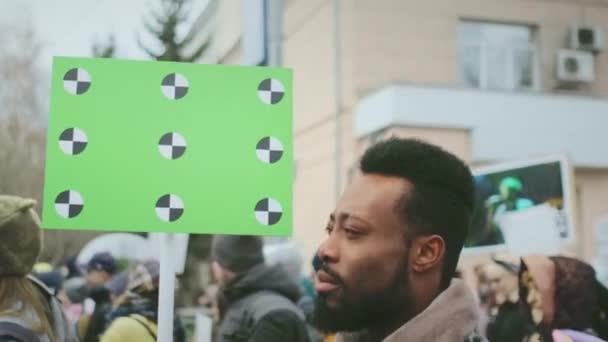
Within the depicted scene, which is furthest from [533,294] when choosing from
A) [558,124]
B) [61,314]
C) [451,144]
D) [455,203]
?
[558,124]

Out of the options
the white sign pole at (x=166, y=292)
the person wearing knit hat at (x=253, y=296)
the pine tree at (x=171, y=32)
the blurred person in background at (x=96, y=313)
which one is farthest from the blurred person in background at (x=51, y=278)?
the pine tree at (x=171, y=32)

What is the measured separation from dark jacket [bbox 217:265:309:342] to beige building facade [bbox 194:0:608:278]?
9.24 meters

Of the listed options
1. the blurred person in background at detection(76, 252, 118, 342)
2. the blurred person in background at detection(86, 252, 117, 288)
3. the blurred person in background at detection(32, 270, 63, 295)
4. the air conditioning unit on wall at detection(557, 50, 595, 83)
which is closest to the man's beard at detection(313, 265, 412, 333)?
the blurred person in background at detection(76, 252, 118, 342)

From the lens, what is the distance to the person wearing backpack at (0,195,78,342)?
2514 millimetres

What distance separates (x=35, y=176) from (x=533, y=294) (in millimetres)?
20633

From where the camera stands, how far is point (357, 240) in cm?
199

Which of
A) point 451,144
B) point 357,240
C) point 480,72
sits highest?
point 480,72

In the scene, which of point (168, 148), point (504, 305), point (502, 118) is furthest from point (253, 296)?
A: point (502, 118)

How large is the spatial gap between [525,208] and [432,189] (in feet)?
11.1

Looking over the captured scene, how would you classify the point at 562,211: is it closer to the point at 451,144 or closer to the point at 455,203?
the point at 455,203

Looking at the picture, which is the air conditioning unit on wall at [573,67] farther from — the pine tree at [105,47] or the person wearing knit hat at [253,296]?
the pine tree at [105,47]

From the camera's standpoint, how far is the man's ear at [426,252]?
2.00 m

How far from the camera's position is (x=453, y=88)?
13.5 m

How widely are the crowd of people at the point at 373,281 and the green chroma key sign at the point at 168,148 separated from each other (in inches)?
8.9
